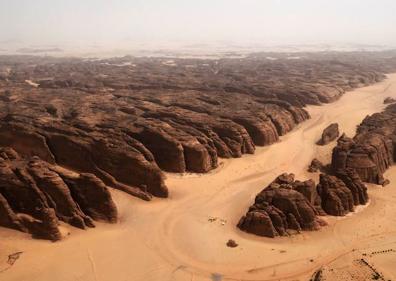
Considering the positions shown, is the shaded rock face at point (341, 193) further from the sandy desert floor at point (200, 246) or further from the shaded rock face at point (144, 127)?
the shaded rock face at point (144, 127)

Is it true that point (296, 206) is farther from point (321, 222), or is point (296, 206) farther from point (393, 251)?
point (393, 251)

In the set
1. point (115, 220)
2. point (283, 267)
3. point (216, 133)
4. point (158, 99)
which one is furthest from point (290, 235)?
point (158, 99)

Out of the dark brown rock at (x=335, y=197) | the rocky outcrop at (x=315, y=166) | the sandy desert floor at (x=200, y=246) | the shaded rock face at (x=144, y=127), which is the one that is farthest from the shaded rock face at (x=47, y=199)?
the rocky outcrop at (x=315, y=166)

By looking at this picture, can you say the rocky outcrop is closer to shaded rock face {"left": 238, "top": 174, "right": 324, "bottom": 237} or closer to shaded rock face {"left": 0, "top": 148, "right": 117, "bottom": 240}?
shaded rock face {"left": 238, "top": 174, "right": 324, "bottom": 237}

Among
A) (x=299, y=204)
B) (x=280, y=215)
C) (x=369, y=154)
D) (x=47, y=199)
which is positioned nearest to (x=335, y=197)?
(x=299, y=204)

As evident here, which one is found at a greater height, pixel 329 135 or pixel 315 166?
pixel 329 135

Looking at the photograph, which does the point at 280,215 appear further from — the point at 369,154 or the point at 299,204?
the point at 369,154
